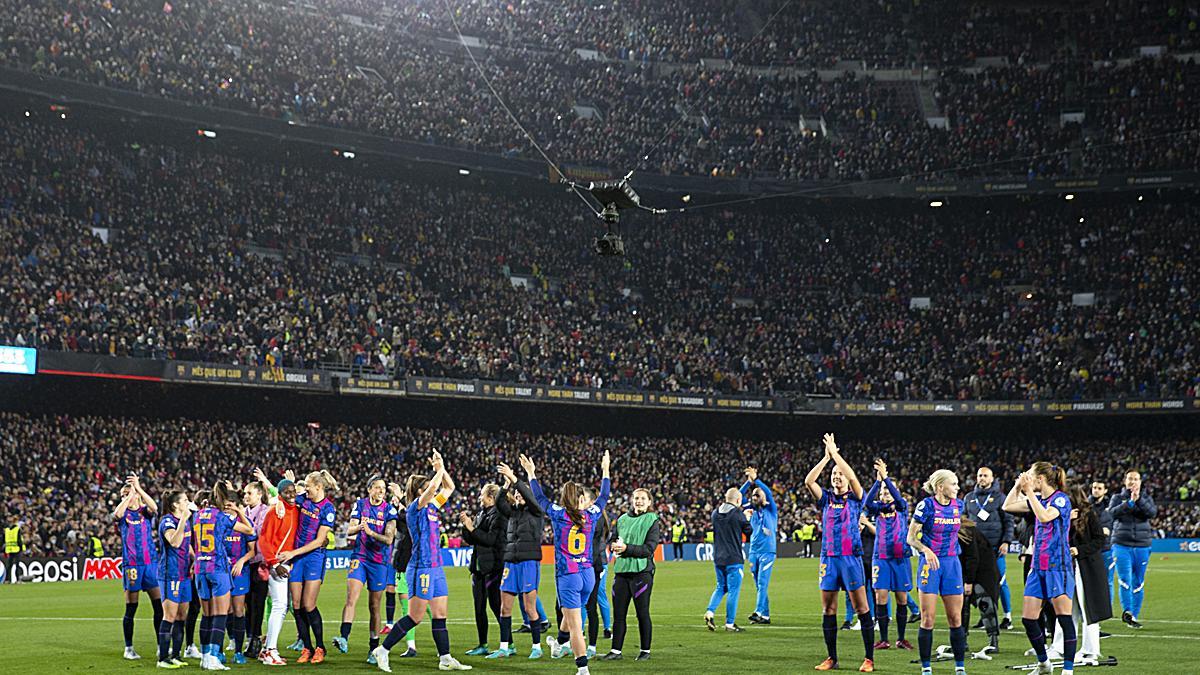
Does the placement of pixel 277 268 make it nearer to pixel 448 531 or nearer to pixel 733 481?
pixel 448 531

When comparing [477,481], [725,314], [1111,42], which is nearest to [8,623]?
[477,481]

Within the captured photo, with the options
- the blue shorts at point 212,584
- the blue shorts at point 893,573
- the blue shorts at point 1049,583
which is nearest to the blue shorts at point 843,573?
the blue shorts at point 893,573

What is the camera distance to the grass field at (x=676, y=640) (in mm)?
14906

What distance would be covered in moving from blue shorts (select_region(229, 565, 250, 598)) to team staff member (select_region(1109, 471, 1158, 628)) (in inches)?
478

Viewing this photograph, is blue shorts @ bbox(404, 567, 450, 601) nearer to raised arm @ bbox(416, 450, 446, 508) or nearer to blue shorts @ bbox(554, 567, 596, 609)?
raised arm @ bbox(416, 450, 446, 508)

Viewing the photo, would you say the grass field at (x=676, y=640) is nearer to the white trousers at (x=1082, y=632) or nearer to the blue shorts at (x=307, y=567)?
the white trousers at (x=1082, y=632)

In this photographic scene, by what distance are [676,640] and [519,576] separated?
A: 384 centimetres

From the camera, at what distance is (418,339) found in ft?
158

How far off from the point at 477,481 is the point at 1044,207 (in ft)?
100

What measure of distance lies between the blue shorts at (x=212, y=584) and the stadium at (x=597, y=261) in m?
8.12

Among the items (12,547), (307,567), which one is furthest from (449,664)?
(12,547)

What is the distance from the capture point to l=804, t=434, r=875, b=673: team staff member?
1439 centimetres

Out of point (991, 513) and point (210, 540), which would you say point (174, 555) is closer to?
point (210, 540)

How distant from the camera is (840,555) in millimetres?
14773
